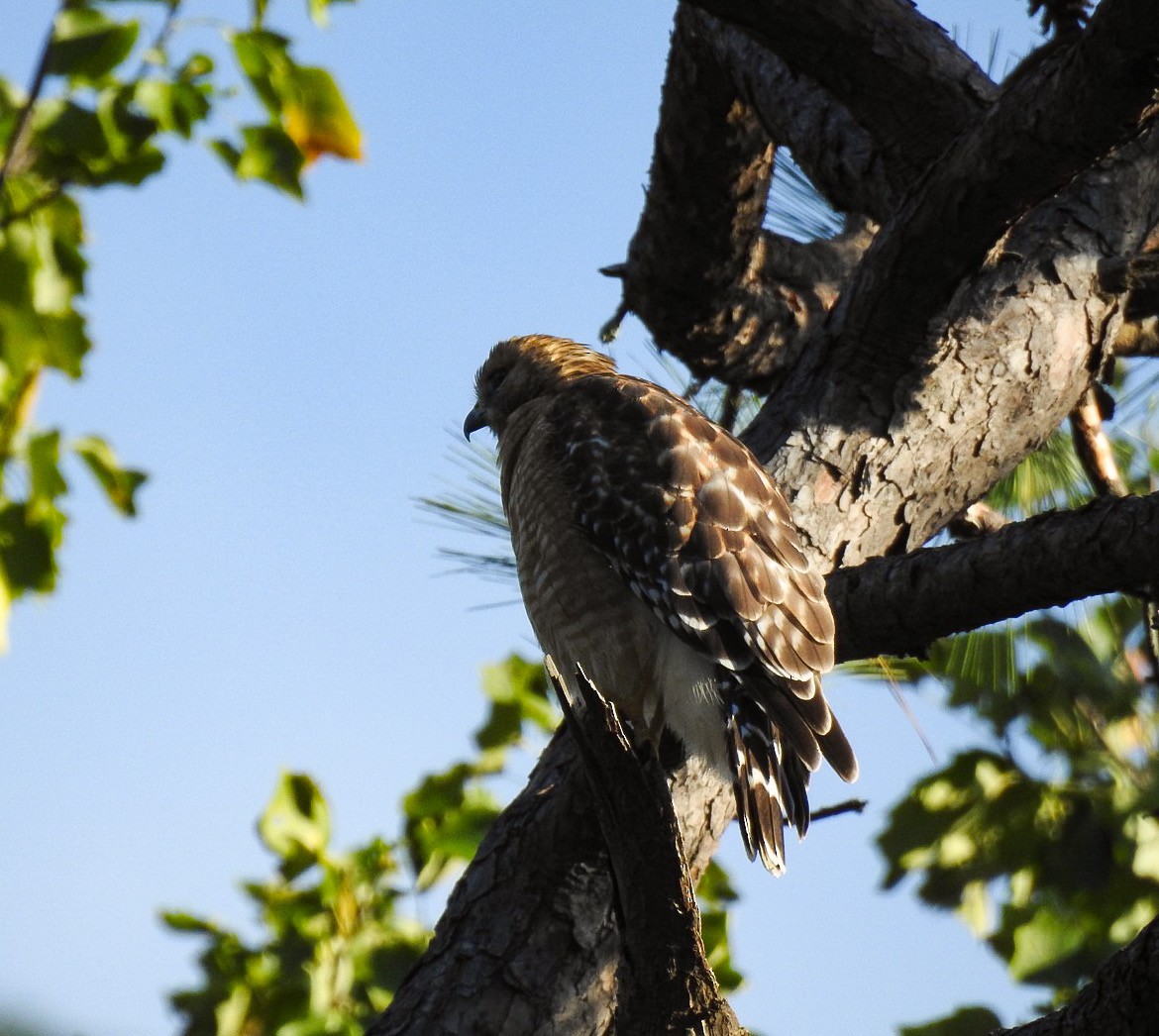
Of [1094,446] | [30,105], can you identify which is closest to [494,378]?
[1094,446]

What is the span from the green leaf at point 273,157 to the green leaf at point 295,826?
1.98 meters

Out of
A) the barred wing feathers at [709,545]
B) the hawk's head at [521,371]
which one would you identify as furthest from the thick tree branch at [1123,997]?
the hawk's head at [521,371]

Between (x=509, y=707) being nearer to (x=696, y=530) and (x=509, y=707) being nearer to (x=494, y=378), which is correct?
(x=696, y=530)

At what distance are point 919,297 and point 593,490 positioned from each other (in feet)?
3.34

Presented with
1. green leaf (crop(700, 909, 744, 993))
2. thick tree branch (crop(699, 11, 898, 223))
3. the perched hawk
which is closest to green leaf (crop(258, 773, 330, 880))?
the perched hawk

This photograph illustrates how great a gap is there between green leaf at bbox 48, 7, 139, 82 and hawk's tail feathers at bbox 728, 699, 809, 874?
218cm

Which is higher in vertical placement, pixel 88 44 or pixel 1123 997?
pixel 88 44

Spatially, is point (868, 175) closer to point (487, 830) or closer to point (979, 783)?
point (979, 783)

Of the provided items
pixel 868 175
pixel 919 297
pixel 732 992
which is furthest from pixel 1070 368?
pixel 732 992

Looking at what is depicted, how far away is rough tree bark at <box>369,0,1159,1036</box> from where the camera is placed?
287cm

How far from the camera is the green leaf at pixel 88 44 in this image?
1.58 metres

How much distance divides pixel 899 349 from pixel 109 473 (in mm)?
2294

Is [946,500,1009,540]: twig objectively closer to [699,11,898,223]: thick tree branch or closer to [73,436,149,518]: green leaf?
[699,11,898,223]: thick tree branch

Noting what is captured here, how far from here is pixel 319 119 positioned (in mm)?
1986
